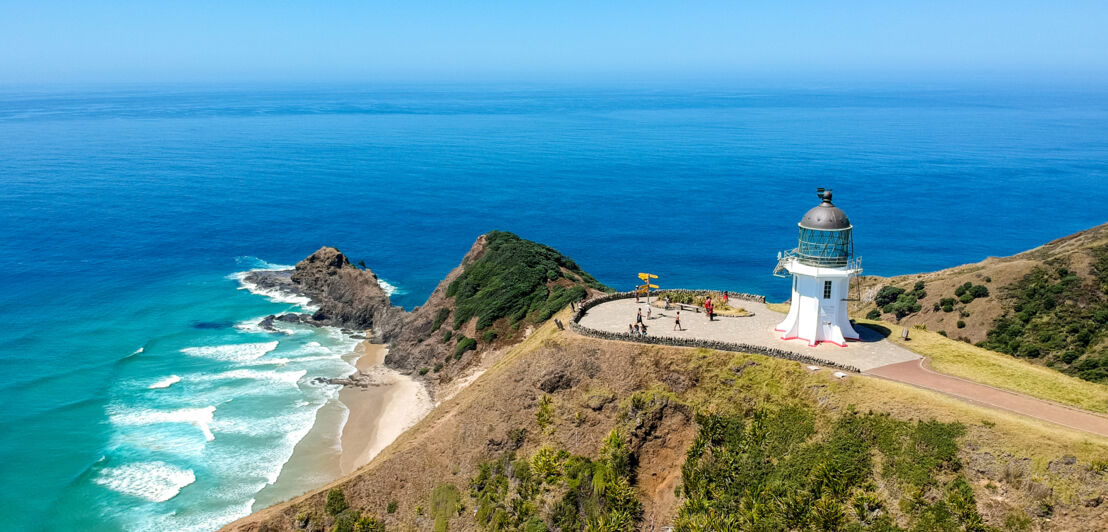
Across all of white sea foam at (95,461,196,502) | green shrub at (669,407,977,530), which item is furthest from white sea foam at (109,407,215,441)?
green shrub at (669,407,977,530)

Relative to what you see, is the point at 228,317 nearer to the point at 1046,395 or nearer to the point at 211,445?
the point at 211,445

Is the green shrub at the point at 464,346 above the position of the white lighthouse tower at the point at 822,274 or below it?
below

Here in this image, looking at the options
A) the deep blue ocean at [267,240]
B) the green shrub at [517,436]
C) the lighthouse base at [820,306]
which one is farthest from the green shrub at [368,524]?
the lighthouse base at [820,306]

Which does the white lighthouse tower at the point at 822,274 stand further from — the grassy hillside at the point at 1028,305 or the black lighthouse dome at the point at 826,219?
the grassy hillside at the point at 1028,305

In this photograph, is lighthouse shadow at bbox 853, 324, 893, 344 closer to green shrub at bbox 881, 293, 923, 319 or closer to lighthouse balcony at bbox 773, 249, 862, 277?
lighthouse balcony at bbox 773, 249, 862, 277

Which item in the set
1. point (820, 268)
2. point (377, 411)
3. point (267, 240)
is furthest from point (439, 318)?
point (267, 240)

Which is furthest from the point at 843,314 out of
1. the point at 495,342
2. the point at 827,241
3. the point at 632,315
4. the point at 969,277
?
the point at 969,277
